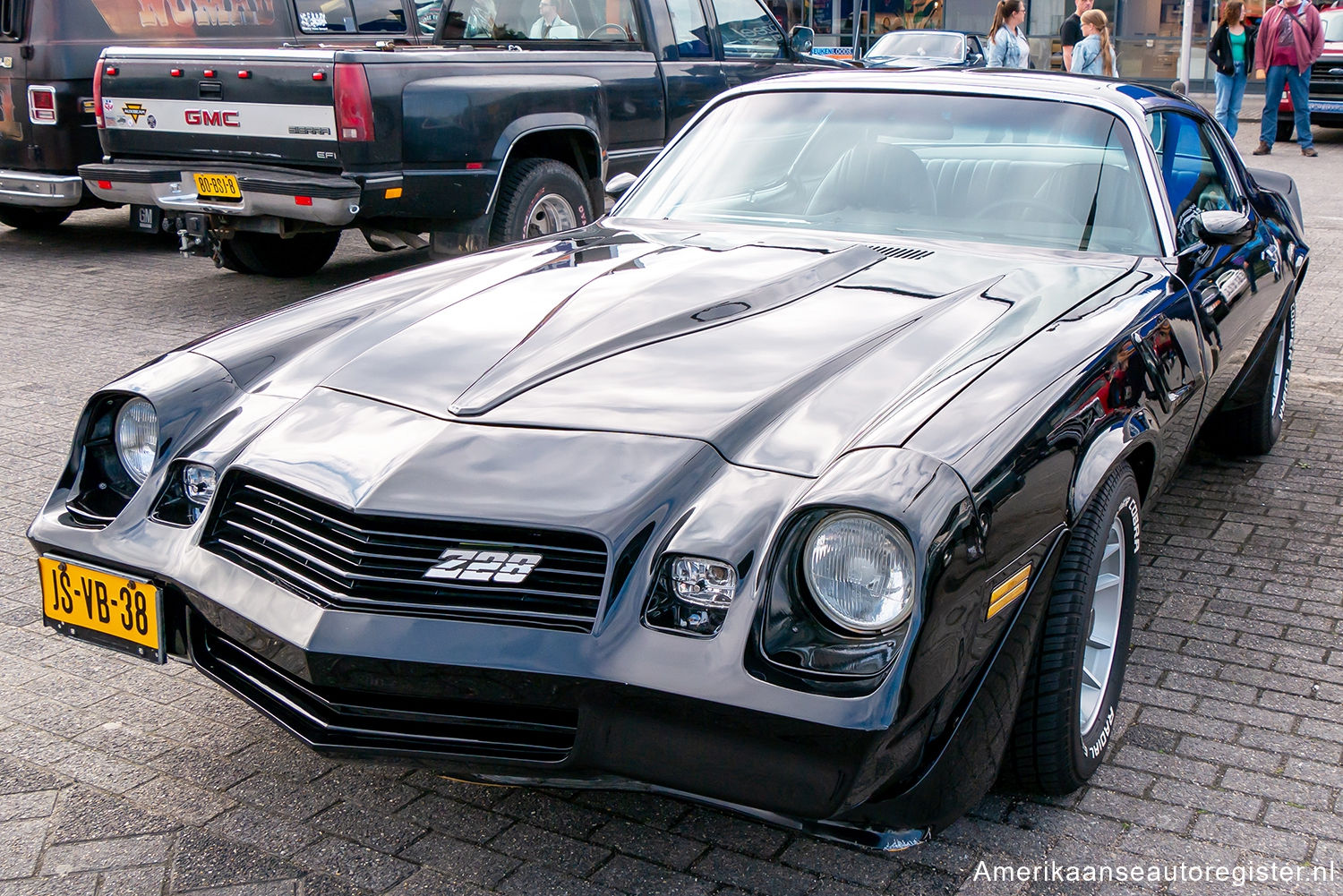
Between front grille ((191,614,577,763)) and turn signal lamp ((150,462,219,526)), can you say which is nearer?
front grille ((191,614,577,763))

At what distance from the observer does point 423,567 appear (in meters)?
2.29

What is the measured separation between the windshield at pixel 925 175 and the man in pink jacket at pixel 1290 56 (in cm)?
1287

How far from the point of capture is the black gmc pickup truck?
684 centimetres

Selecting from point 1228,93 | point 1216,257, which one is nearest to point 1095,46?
point 1228,93

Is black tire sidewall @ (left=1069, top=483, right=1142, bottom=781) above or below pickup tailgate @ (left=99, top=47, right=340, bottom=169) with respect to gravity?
below

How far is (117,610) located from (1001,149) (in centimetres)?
272

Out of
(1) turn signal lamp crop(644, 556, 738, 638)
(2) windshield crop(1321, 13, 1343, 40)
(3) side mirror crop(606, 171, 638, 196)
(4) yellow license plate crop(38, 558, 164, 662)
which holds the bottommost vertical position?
(4) yellow license plate crop(38, 558, 164, 662)

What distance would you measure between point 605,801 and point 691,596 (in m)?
0.82

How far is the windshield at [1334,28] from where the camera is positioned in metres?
16.5

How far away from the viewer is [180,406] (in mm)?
2840

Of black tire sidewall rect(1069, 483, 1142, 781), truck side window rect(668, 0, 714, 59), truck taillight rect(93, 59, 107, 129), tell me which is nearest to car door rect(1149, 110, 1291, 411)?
black tire sidewall rect(1069, 483, 1142, 781)

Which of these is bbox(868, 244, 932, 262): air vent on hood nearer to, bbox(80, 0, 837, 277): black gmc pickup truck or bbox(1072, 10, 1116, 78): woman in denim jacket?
bbox(80, 0, 837, 277): black gmc pickup truck

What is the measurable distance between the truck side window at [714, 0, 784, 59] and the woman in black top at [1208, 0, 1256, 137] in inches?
332

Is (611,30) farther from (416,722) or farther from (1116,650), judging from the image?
(416,722)
